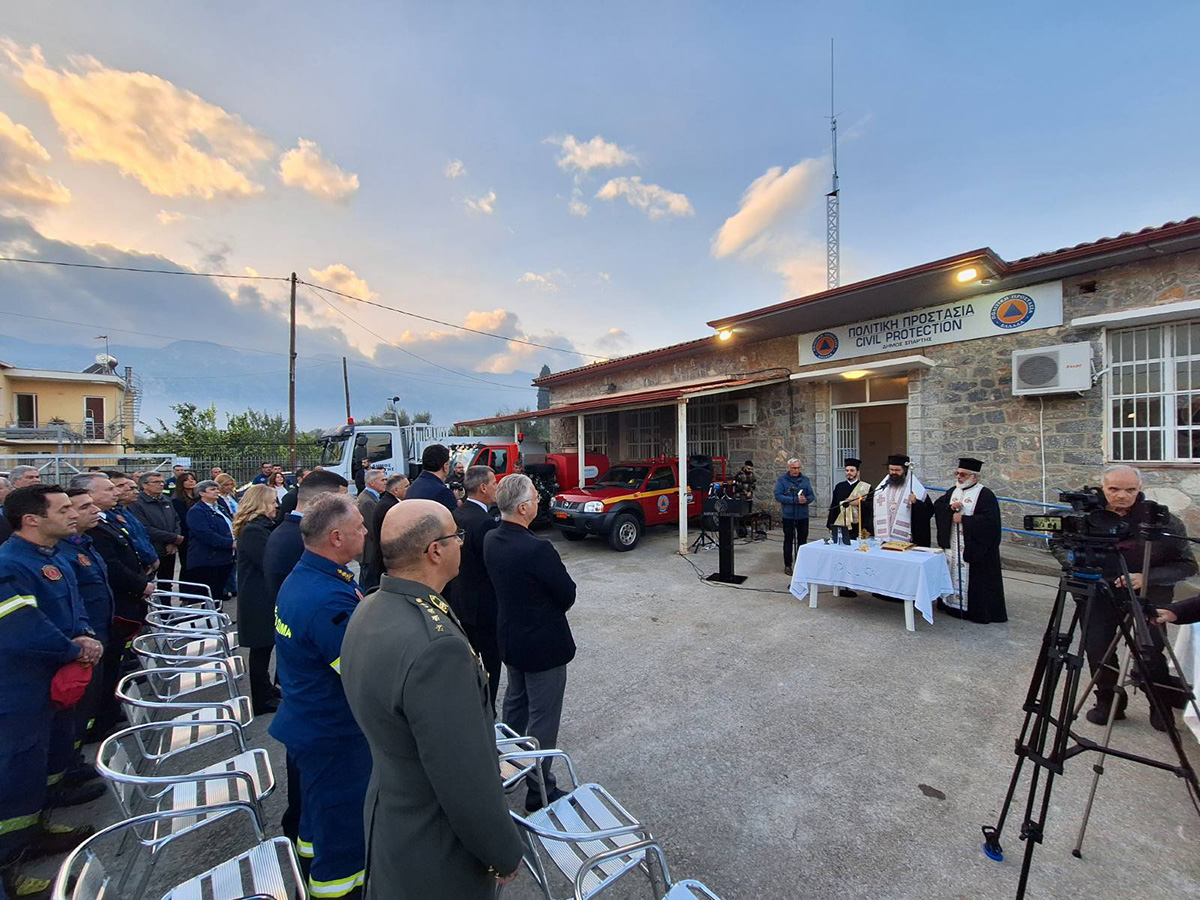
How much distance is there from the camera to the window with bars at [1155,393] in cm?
650

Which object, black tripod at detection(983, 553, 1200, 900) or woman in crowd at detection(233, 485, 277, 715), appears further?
woman in crowd at detection(233, 485, 277, 715)

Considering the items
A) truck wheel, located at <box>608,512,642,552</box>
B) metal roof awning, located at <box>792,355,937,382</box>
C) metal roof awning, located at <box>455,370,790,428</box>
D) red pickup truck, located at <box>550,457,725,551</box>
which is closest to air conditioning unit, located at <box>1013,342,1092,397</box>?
metal roof awning, located at <box>792,355,937,382</box>

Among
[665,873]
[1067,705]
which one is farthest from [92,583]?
[1067,705]

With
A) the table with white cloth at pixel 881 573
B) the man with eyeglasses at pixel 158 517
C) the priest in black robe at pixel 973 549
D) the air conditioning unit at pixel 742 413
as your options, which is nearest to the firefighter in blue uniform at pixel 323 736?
the man with eyeglasses at pixel 158 517

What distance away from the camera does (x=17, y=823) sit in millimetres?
2150

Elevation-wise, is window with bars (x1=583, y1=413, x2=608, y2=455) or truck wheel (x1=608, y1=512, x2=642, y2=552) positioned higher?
window with bars (x1=583, y1=413, x2=608, y2=455)

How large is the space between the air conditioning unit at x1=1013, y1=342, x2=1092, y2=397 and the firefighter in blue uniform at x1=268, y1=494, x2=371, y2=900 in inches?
365

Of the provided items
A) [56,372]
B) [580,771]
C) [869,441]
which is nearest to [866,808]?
[580,771]

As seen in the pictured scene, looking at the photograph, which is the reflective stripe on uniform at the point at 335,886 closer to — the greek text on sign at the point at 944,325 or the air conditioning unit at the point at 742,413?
the greek text on sign at the point at 944,325

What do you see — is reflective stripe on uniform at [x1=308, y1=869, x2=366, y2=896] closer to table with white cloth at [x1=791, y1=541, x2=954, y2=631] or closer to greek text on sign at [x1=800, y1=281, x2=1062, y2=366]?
table with white cloth at [x1=791, y1=541, x2=954, y2=631]

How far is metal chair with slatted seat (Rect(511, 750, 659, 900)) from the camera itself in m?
1.68

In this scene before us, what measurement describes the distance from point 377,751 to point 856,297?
9328 millimetres

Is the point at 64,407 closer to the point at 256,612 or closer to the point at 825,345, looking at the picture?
the point at 256,612

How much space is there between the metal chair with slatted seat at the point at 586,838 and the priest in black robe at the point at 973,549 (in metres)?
5.03
